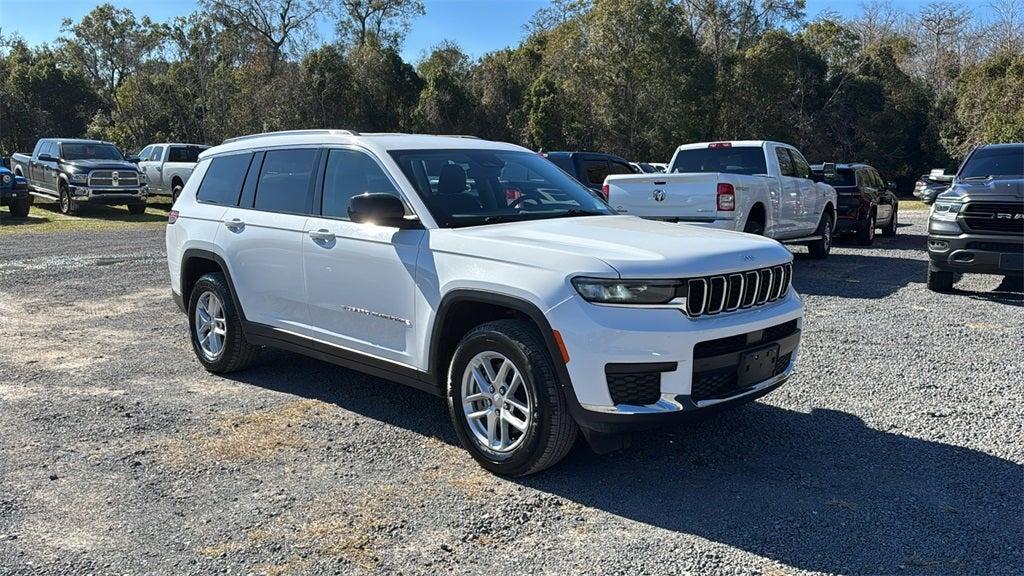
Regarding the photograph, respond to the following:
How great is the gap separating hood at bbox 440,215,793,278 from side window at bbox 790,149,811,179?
28.0 ft

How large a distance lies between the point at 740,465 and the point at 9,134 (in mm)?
53226

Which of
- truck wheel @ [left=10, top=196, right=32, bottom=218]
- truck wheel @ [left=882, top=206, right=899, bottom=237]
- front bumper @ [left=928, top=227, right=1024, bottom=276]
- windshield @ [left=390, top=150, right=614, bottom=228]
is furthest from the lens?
truck wheel @ [left=10, top=196, right=32, bottom=218]

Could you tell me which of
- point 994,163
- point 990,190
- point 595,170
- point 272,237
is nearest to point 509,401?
point 272,237

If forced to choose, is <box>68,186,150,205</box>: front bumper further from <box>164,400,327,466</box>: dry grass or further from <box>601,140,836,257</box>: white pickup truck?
<box>164,400,327,466</box>: dry grass

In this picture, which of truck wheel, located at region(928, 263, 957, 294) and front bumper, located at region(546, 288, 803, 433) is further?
truck wheel, located at region(928, 263, 957, 294)

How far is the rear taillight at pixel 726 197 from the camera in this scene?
33.5 feet

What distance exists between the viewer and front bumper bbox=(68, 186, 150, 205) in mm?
21406

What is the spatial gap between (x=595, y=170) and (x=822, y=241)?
13.3 feet

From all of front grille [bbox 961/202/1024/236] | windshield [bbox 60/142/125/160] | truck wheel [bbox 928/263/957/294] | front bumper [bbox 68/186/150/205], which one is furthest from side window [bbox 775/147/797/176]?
windshield [bbox 60/142/125/160]

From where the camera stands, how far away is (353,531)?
369cm

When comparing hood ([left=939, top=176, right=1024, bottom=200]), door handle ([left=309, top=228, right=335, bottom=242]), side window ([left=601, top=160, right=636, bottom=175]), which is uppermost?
side window ([left=601, top=160, right=636, bottom=175])

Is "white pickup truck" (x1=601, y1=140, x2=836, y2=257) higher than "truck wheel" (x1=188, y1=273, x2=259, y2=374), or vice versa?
"white pickup truck" (x1=601, y1=140, x2=836, y2=257)

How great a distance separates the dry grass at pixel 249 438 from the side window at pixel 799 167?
952cm

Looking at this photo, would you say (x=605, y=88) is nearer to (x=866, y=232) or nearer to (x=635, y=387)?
(x=866, y=232)
